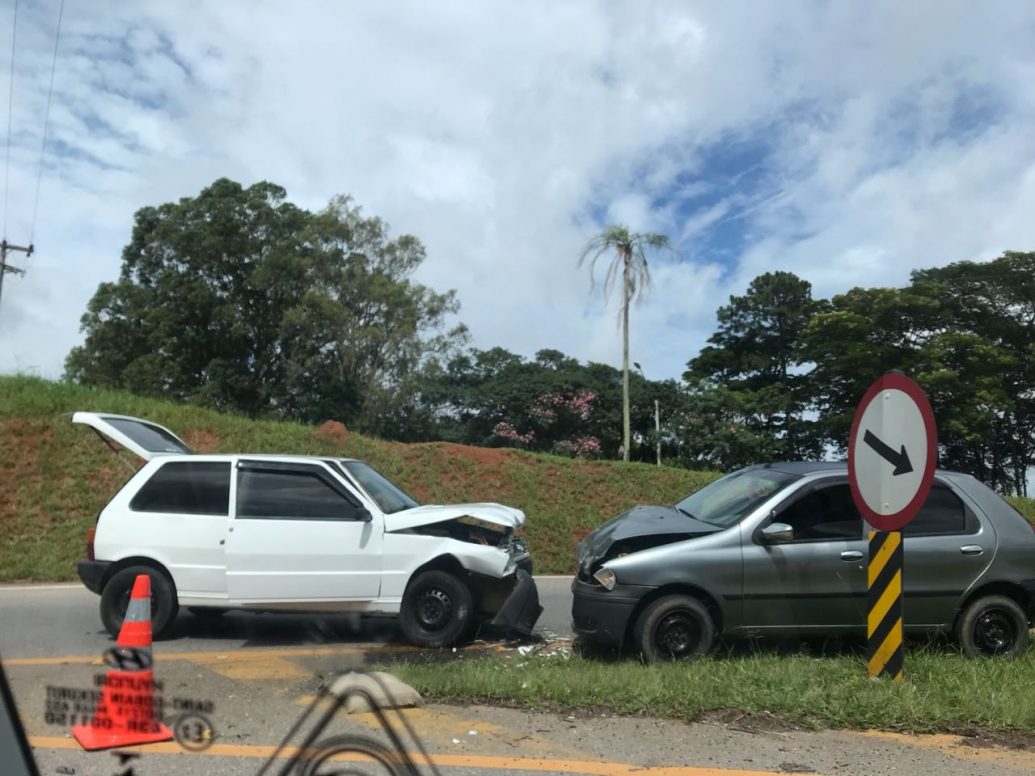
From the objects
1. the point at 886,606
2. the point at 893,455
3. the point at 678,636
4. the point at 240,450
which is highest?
the point at 240,450

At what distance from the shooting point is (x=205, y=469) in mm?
7477

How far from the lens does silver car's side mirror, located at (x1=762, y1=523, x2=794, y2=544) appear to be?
6.27 meters

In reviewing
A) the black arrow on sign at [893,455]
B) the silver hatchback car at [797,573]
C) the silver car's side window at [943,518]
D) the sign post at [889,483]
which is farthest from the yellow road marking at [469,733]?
the silver car's side window at [943,518]

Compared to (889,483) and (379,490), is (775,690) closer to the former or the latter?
(889,483)

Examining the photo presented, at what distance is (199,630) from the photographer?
25.2ft

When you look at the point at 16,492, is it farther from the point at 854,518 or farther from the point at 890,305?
the point at 890,305

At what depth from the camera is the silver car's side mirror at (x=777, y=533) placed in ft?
20.6

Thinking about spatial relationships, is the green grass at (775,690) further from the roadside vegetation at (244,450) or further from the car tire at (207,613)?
the roadside vegetation at (244,450)

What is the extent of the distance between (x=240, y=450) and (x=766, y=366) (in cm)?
2907

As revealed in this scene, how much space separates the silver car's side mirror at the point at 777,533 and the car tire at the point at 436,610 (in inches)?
102

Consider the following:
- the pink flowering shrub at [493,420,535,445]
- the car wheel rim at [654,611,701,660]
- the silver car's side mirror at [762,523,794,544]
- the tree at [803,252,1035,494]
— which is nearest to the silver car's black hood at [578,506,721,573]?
the silver car's side mirror at [762,523,794,544]

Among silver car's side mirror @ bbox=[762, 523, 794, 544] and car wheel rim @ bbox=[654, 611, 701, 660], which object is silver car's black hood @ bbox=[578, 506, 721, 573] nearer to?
silver car's side mirror @ bbox=[762, 523, 794, 544]

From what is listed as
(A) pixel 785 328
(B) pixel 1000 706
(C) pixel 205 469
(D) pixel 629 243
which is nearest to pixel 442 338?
(D) pixel 629 243

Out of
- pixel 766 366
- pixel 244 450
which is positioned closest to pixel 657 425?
pixel 766 366
